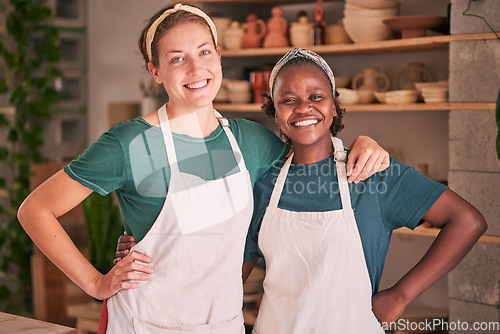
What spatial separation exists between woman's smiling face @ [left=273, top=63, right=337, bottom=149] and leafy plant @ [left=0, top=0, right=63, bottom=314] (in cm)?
282

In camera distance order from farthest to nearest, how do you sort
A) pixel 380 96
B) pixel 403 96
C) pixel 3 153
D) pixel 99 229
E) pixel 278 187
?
pixel 3 153, pixel 99 229, pixel 380 96, pixel 403 96, pixel 278 187

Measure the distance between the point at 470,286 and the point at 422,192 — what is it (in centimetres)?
124

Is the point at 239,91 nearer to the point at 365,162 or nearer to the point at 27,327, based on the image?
the point at 365,162

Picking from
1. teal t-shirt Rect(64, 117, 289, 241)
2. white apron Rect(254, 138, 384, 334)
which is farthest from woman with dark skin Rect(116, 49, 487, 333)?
teal t-shirt Rect(64, 117, 289, 241)

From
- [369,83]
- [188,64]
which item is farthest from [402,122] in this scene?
[188,64]

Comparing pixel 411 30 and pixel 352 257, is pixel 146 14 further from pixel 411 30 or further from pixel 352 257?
pixel 352 257

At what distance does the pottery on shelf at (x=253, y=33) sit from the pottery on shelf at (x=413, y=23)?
748 mm

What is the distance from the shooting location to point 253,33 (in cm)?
342

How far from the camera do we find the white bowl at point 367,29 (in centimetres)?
299

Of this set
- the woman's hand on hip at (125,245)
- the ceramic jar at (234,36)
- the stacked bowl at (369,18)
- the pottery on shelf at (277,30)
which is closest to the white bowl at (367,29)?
the stacked bowl at (369,18)

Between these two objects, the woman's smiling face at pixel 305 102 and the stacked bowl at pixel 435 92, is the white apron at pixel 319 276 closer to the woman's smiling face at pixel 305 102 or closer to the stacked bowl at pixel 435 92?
the woman's smiling face at pixel 305 102

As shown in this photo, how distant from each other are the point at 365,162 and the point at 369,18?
150cm

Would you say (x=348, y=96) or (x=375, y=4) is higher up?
(x=375, y=4)

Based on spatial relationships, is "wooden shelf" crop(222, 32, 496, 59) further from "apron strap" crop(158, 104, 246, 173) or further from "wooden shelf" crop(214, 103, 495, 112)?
"apron strap" crop(158, 104, 246, 173)
